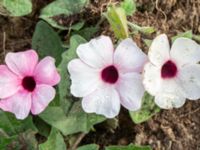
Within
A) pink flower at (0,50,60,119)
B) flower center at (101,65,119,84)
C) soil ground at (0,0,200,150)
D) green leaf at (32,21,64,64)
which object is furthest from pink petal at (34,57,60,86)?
soil ground at (0,0,200,150)

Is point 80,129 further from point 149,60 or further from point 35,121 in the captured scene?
point 149,60

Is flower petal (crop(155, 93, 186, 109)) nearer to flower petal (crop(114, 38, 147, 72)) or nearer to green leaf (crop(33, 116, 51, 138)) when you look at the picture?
flower petal (crop(114, 38, 147, 72))

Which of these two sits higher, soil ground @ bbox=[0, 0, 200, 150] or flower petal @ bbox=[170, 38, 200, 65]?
flower petal @ bbox=[170, 38, 200, 65]

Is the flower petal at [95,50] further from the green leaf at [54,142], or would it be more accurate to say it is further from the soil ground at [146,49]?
the soil ground at [146,49]

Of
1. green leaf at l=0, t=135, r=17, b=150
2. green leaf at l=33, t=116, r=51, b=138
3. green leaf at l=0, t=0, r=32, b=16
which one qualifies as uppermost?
green leaf at l=0, t=0, r=32, b=16

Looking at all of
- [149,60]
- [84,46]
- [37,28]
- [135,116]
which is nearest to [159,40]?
[149,60]

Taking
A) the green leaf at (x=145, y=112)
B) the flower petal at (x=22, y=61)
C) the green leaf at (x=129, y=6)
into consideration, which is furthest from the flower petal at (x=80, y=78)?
the green leaf at (x=129, y=6)
